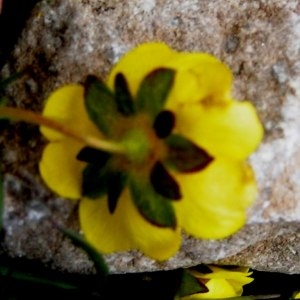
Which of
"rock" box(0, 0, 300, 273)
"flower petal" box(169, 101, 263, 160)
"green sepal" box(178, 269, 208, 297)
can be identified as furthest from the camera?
"green sepal" box(178, 269, 208, 297)

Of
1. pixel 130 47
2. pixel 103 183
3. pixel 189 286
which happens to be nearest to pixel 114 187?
pixel 103 183

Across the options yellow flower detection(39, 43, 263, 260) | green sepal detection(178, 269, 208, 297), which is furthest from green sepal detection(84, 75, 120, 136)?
green sepal detection(178, 269, 208, 297)

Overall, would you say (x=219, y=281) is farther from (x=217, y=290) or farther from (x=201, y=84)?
(x=201, y=84)

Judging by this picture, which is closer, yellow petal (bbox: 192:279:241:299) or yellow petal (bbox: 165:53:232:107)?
yellow petal (bbox: 165:53:232:107)

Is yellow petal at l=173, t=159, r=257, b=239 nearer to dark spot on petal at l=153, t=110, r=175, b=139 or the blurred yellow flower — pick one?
dark spot on petal at l=153, t=110, r=175, b=139

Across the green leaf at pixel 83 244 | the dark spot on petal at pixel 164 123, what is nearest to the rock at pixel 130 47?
the green leaf at pixel 83 244

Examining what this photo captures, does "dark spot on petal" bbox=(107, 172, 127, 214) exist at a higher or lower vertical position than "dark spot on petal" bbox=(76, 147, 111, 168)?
lower

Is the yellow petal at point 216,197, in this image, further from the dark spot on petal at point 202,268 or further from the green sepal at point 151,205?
the dark spot on petal at point 202,268

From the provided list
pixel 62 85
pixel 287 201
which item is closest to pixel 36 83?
pixel 62 85
